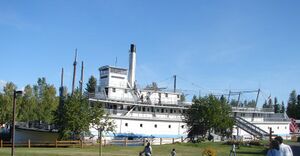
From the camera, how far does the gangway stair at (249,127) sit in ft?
212

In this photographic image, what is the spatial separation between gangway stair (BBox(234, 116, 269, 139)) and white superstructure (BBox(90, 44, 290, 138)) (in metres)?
0.15

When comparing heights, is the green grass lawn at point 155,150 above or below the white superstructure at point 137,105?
below

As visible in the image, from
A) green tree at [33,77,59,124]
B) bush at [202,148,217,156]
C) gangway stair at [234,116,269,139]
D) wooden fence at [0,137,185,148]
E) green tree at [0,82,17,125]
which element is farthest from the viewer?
gangway stair at [234,116,269,139]

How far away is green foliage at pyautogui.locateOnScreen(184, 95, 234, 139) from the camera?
Answer: 182 feet

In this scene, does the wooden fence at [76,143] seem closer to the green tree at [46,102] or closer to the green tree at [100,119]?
the green tree at [100,119]

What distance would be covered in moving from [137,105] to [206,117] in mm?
9203

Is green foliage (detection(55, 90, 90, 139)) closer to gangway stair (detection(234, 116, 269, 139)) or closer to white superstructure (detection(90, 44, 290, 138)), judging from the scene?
white superstructure (detection(90, 44, 290, 138))

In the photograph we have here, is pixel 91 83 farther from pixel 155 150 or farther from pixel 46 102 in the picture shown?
pixel 155 150

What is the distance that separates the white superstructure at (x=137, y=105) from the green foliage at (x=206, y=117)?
2.85 metres

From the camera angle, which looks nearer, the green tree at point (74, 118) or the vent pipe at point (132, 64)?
the green tree at point (74, 118)

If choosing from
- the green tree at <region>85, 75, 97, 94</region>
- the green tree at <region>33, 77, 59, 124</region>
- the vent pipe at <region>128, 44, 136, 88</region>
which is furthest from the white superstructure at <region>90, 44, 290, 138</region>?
the green tree at <region>85, 75, 97, 94</region>

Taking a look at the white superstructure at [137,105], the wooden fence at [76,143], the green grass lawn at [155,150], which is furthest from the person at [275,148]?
the white superstructure at [137,105]

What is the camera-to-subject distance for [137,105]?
55688mm

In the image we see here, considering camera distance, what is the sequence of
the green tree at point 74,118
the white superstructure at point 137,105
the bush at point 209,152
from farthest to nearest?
the white superstructure at point 137,105 < the green tree at point 74,118 < the bush at point 209,152
